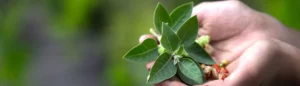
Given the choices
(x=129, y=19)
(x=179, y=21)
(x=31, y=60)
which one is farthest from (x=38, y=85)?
(x=179, y=21)

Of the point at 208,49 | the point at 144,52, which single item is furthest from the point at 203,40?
the point at 144,52

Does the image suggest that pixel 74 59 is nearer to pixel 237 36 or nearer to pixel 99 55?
pixel 99 55

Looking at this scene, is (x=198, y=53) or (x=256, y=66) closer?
(x=256, y=66)

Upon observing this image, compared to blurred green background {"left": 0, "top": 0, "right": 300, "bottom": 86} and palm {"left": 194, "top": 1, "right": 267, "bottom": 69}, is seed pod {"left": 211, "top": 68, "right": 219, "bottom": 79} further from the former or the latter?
blurred green background {"left": 0, "top": 0, "right": 300, "bottom": 86}

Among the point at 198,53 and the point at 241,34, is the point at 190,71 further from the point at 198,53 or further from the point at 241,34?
Result: the point at 241,34

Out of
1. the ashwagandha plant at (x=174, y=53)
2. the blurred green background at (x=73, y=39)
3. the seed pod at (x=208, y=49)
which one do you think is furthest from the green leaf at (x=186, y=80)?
the blurred green background at (x=73, y=39)

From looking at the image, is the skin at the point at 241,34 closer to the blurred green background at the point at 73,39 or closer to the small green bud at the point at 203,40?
the small green bud at the point at 203,40

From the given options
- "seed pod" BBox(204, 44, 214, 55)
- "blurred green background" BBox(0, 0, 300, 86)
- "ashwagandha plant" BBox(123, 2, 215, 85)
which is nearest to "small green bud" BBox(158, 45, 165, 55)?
"ashwagandha plant" BBox(123, 2, 215, 85)
